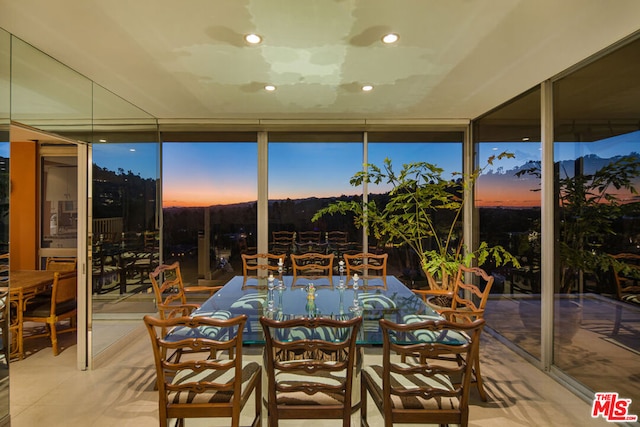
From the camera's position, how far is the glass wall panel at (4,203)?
224cm

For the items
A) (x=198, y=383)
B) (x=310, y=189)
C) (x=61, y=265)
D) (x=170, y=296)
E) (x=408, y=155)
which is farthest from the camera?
(x=310, y=189)

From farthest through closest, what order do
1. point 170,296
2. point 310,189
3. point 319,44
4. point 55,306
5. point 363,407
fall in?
point 310,189, point 55,306, point 170,296, point 319,44, point 363,407

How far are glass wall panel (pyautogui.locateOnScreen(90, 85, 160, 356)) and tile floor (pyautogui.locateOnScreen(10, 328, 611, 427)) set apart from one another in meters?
0.40

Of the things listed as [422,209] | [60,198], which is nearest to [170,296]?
[422,209]

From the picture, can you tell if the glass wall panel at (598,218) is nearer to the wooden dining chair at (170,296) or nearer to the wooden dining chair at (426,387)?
the wooden dining chair at (426,387)

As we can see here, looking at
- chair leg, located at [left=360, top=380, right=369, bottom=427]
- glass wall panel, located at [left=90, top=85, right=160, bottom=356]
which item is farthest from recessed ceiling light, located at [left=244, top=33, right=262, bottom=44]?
chair leg, located at [left=360, top=380, right=369, bottom=427]

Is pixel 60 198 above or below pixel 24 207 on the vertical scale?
above

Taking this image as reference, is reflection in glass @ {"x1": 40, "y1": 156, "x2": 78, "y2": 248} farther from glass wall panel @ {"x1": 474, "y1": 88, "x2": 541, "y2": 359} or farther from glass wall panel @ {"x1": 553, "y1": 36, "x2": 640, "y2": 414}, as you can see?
glass wall panel @ {"x1": 553, "y1": 36, "x2": 640, "y2": 414}

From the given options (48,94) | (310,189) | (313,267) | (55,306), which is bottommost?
(55,306)

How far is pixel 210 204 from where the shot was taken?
488 cm

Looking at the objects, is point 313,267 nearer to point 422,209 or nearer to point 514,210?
point 422,209

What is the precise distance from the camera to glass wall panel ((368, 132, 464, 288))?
468 cm

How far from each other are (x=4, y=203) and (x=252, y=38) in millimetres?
2154

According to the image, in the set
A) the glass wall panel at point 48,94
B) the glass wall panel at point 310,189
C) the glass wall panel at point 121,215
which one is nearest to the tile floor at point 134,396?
the glass wall panel at point 121,215
